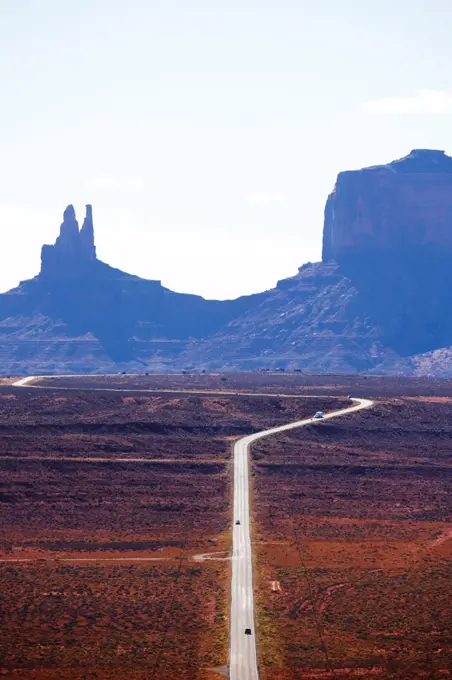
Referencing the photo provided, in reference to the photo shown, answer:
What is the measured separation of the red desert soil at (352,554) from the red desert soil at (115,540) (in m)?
2.94

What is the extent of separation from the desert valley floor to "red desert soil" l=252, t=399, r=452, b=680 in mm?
142

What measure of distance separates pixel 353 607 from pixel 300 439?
216ft

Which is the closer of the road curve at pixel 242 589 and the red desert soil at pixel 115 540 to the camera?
the road curve at pixel 242 589

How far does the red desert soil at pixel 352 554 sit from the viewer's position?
162 feet

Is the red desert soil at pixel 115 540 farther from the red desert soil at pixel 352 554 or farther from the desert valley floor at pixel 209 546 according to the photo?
the red desert soil at pixel 352 554

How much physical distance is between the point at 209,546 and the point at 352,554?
8.12 metres

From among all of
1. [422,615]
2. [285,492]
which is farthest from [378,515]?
[422,615]

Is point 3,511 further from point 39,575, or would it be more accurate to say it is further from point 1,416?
point 1,416

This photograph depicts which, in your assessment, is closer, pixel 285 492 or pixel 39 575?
pixel 39 575

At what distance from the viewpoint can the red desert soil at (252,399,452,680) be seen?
49250 millimetres

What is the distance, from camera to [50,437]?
117 meters

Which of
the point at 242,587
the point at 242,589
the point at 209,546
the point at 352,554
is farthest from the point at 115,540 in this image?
the point at 242,589

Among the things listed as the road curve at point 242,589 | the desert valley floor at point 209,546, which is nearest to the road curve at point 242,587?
the road curve at point 242,589

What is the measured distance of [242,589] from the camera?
5916cm
